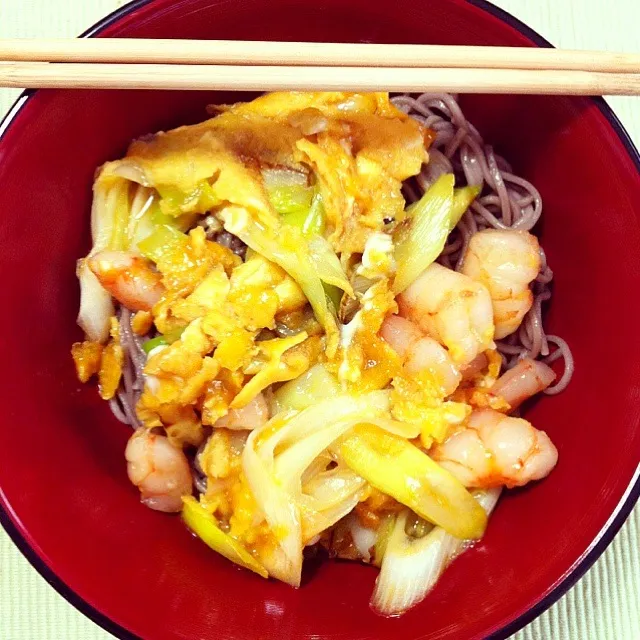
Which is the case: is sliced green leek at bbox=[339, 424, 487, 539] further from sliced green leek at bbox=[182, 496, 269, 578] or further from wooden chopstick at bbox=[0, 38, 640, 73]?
wooden chopstick at bbox=[0, 38, 640, 73]

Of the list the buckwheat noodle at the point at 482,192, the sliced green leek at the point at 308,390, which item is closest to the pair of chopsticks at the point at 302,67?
the buckwheat noodle at the point at 482,192

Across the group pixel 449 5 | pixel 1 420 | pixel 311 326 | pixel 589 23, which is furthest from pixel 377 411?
pixel 589 23

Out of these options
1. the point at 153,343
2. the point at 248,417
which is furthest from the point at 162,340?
the point at 248,417

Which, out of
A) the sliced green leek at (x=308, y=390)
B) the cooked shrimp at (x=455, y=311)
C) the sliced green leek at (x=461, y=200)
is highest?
the sliced green leek at (x=461, y=200)

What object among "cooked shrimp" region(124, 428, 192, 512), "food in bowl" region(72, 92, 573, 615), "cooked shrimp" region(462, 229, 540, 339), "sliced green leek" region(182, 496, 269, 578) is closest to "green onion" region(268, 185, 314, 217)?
"food in bowl" region(72, 92, 573, 615)

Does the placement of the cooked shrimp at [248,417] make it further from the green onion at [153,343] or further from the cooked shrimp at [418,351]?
the cooked shrimp at [418,351]

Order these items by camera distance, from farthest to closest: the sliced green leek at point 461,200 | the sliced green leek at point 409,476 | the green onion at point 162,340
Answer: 1. the sliced green leek at point 461,200
2. the green onion at point 162,340
3. the sliced green leek at point 409,476

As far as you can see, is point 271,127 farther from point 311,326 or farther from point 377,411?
point 377,411
